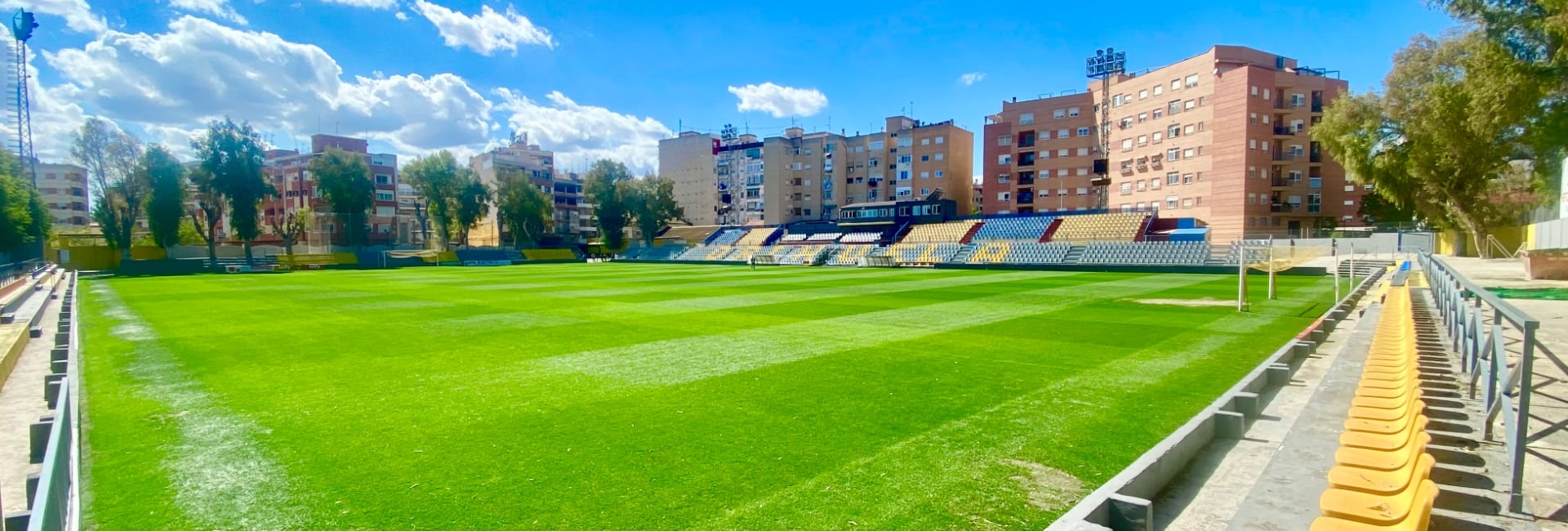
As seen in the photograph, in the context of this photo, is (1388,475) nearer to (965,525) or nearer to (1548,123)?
(965,525)

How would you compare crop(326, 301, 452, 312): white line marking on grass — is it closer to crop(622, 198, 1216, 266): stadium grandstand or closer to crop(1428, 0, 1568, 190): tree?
crop(1428, 0, 1568, 190): tree

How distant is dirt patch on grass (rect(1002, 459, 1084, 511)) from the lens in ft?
15.1

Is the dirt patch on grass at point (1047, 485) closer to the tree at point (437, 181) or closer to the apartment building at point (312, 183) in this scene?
the tree at point (437, 181)

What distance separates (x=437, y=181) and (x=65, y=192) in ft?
199

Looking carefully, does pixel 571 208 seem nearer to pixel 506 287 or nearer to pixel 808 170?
pixel 808 170

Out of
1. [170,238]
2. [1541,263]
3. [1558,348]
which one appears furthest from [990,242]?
[170,238]

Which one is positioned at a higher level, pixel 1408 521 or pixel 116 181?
pixel 116 181

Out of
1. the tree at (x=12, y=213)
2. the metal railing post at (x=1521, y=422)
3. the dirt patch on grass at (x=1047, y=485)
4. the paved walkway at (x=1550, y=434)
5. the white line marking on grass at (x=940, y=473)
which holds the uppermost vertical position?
the tree at (x=12, y=213)

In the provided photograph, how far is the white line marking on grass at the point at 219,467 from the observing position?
4531mm

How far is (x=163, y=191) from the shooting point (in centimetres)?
5225

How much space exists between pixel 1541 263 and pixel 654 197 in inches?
2791

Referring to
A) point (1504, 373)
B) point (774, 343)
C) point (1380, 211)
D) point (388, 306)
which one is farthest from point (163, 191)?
point (1380, 211)

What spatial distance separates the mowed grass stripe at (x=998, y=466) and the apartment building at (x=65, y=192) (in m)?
119

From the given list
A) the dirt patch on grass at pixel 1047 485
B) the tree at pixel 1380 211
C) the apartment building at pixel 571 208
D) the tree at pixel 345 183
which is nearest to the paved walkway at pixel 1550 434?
the dirt patch on grass at pixel 1047 485
